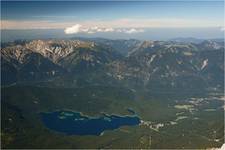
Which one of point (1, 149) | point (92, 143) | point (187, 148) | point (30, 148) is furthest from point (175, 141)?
point (1, 149)

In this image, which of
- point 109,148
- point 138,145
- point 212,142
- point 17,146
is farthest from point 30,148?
point 212,142

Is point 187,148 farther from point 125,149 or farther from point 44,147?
point 44,147

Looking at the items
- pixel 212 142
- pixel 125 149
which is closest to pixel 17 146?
pixel 125 149

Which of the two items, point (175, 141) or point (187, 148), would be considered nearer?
point (187, 148)

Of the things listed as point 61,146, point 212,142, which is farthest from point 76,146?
point 212,142

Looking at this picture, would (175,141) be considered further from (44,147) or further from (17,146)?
(17,146)

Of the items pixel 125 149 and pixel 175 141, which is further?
pixel 175 141

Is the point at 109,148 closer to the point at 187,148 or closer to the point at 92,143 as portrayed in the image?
the point at 92,143
